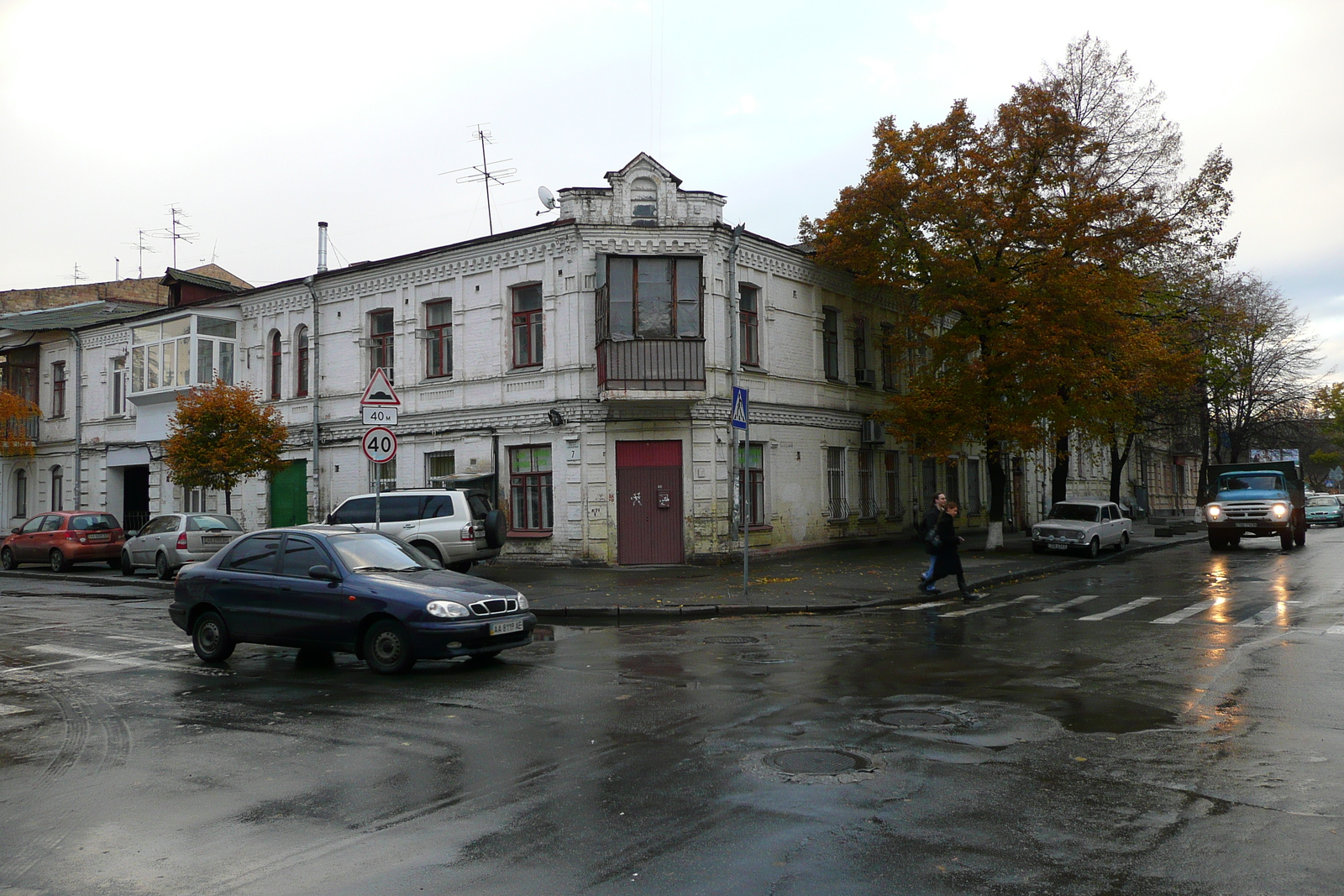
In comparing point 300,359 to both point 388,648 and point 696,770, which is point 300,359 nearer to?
point 388,648

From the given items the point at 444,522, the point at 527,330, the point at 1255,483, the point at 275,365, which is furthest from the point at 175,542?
the point at 1255,483

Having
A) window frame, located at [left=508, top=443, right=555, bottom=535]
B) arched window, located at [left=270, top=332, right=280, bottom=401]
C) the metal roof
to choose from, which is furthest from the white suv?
the metal roof

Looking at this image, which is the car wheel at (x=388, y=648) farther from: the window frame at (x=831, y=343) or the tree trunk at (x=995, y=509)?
the tree trunk at (x=995, y=509)

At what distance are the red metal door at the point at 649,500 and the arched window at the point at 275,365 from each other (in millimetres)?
12522

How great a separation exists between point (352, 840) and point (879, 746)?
336cm

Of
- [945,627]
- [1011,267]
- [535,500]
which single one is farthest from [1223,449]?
[945,627]

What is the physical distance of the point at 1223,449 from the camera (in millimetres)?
55000

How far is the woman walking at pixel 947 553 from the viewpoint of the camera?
16719 mm

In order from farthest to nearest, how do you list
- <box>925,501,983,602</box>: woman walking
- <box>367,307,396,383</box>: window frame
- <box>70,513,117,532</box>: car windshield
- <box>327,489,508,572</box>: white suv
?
<box>367,307,396,383</box>: window frame, <box>70,513,117,532</box>: car windshield, <box>327,489,508,572</box>: white suv, <box>925,501,983,602</box>: woman walking

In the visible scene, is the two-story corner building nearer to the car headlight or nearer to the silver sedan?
the silver sedan

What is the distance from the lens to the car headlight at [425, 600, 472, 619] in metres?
9.79

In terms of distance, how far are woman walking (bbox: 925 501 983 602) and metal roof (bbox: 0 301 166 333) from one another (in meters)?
30.3

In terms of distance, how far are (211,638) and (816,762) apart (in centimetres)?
770

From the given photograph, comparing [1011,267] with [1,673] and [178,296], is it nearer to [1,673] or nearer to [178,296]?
[1,673]
